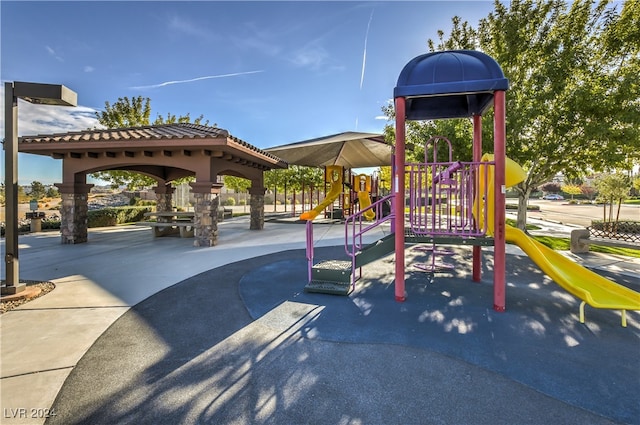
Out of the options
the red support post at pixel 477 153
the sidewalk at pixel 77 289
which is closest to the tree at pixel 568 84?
the red support post at pixel 477 153

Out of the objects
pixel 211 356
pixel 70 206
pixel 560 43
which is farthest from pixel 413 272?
pixel 70 206

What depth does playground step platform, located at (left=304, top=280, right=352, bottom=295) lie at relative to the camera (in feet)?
16.1

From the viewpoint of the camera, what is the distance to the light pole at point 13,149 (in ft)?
15.5

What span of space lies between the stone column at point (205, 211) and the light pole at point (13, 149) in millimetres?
4359

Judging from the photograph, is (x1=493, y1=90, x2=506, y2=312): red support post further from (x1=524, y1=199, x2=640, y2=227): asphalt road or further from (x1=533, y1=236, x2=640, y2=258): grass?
(x1=524, y1=199, x2=640, y2=227): asphalt road

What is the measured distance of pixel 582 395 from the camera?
2.46 meters

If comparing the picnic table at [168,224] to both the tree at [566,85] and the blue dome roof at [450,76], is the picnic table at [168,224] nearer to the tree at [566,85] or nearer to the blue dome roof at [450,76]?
the blue dome roof at [450,76]

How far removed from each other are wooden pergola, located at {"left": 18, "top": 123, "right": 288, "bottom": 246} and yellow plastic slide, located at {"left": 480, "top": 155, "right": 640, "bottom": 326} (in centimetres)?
664

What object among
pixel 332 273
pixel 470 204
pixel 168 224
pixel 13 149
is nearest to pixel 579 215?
pixel 470 204

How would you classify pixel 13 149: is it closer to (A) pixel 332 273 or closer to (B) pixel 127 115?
(A) pixel 332 273

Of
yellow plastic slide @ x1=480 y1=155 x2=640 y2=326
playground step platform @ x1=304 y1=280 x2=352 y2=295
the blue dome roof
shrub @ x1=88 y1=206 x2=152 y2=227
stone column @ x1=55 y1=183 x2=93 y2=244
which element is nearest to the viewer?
yellow plastic slide @ x1=480 y1=155 x2=640 y2=326

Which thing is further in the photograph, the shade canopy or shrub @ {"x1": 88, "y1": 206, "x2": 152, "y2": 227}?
shrub @ {"x1": 88, "y1": 206, "x2": 152, "y2": 227}

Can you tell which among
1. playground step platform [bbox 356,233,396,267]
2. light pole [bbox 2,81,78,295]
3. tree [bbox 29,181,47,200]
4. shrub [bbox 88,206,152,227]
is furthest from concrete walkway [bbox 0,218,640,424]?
tree [bbox 29,181,47,200]

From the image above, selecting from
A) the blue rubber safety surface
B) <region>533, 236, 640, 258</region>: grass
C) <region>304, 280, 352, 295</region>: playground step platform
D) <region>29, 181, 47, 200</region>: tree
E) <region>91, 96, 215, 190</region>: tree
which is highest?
<region>91, 96, 215, 190</region>: tree
